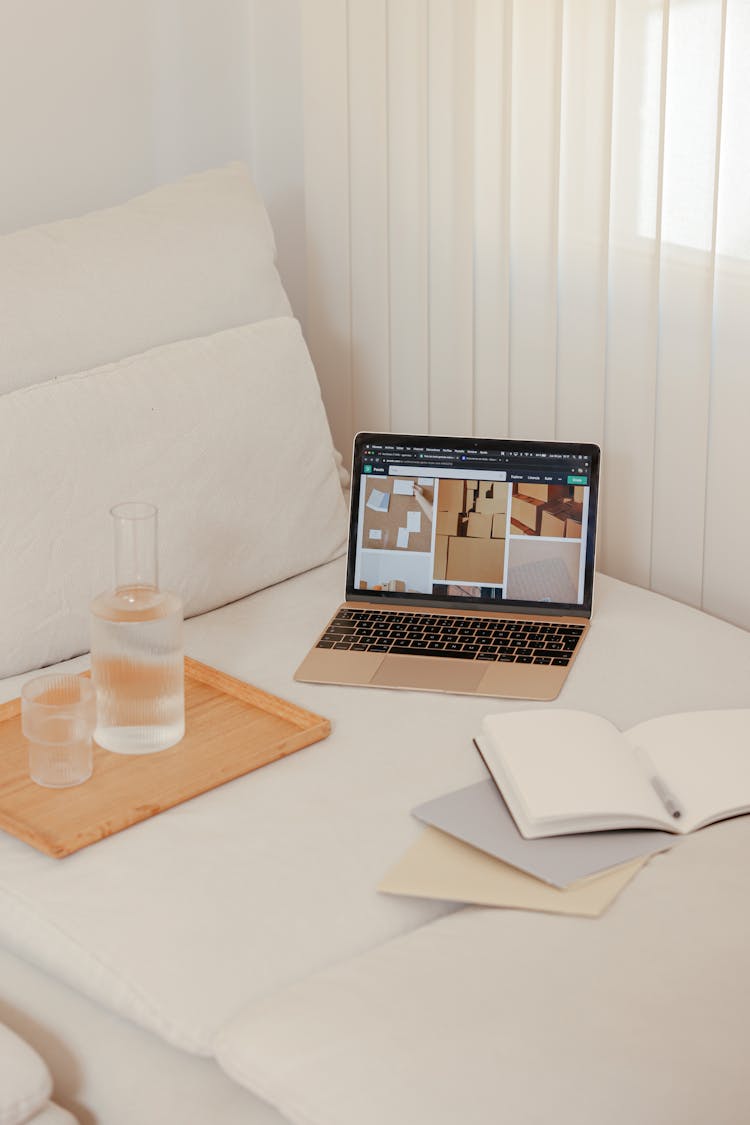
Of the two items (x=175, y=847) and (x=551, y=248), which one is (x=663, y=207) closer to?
(x=551, y=248)

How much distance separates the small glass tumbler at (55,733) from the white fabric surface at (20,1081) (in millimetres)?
296

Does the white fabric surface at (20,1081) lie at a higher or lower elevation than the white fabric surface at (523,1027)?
lower

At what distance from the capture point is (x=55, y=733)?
1.18 meters

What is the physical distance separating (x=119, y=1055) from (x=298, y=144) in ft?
4.81

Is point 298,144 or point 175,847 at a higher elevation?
point 298,144

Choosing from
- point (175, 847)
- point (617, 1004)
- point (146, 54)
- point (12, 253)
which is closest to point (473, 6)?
point (146, 54)

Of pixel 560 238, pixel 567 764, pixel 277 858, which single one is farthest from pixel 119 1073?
pixel 560 238

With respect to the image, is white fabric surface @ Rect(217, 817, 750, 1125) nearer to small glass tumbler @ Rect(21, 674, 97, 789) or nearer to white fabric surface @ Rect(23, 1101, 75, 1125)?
white fabric surface @ Rect(23, 1101, 75, 1125)

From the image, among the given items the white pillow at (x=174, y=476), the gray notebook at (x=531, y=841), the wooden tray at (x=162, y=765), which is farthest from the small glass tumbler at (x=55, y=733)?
the gray notebook at (x=531, y=841)

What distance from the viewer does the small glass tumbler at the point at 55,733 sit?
1.17 metres

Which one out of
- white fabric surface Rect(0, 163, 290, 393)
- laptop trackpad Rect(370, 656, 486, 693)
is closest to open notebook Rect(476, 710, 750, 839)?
laptop trackpad Rect(370, 656, 486, 693)

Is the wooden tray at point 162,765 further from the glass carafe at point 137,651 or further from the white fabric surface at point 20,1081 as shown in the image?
the white fabric surface at point 20,1081

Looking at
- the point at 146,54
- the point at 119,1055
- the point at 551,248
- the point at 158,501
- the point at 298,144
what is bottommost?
the point at 119,1055

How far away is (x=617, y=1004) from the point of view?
917mm
